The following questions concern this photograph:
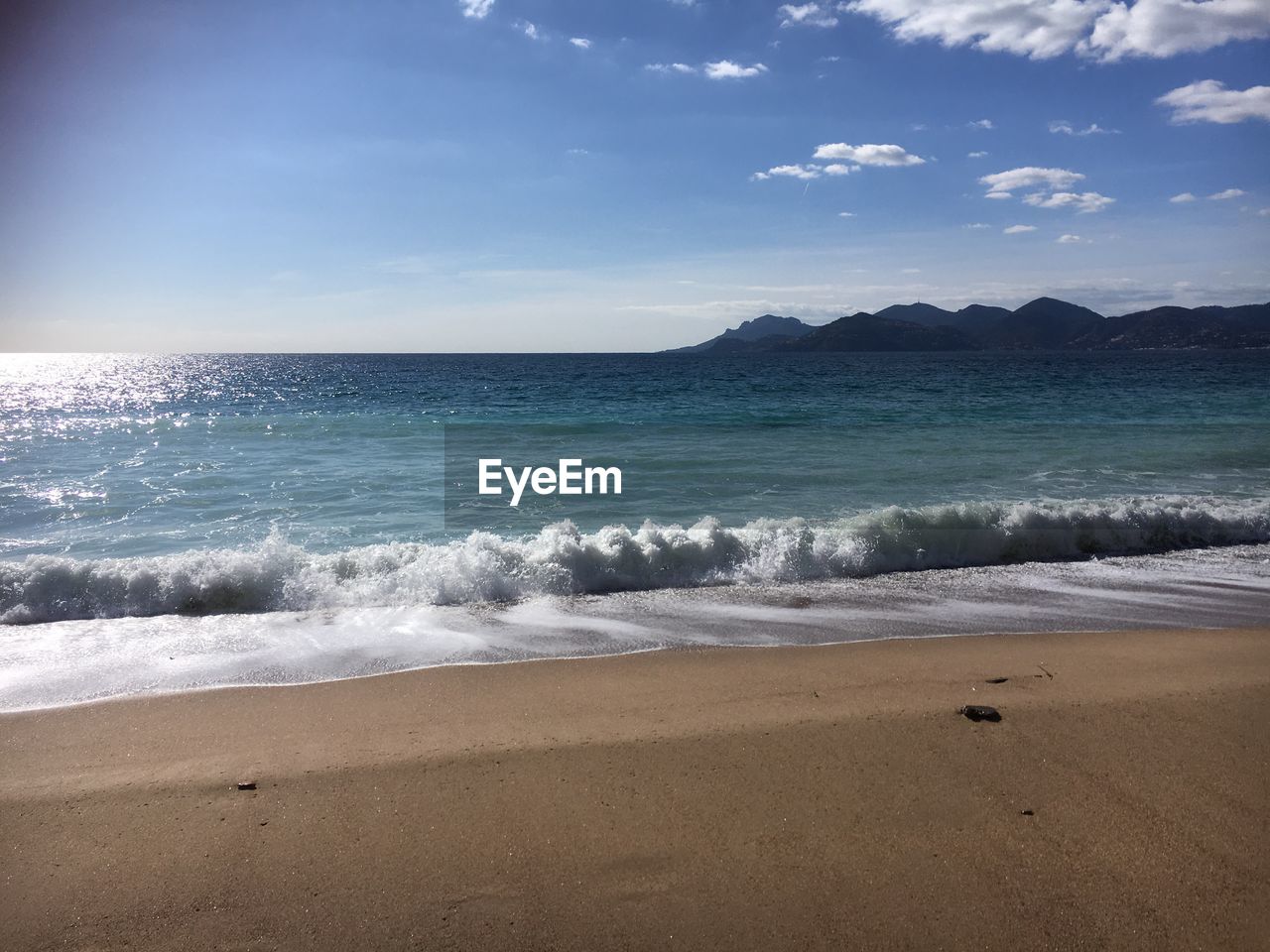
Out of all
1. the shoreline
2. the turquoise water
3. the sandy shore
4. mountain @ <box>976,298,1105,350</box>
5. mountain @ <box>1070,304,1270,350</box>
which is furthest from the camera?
mountain @ <box>976,298,1105,350</box>

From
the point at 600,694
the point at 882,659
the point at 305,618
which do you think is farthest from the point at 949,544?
the point at 305,618

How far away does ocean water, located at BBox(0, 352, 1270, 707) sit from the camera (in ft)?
22.7

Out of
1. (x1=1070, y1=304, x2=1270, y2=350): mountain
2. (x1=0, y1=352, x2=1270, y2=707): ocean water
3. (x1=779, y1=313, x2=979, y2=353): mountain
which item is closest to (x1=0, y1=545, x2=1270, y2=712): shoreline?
(x1=0, y1=352, x2=1270, y2=707): ocean water

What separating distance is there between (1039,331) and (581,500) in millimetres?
127133

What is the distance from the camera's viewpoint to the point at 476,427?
2303 centimetres

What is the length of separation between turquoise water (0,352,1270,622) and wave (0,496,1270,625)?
24 mm

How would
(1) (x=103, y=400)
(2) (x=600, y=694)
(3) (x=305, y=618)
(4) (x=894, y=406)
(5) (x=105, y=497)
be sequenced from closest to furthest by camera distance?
(2) (x=600, y=694), (3) (x=305, y=618), (5) (x=105, y=497), (4) (x=894, y=406), (1) (x=103, y=400)

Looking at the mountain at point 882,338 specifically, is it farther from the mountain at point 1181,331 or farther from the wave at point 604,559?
the wave at point 604,559

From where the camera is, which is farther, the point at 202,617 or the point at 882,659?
the point at 202,617

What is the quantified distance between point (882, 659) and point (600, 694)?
80.9 inches

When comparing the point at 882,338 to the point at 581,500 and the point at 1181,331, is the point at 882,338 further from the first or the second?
the point at 581,500

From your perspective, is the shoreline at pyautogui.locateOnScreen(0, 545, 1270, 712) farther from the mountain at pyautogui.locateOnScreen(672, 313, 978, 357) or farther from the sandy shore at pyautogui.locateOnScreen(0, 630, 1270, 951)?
the mountain at pyautogui.locateOnScreen(672, 313, 978, 357)

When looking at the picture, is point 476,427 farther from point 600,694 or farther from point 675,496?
point 600,694

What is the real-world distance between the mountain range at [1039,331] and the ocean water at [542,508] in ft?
292
